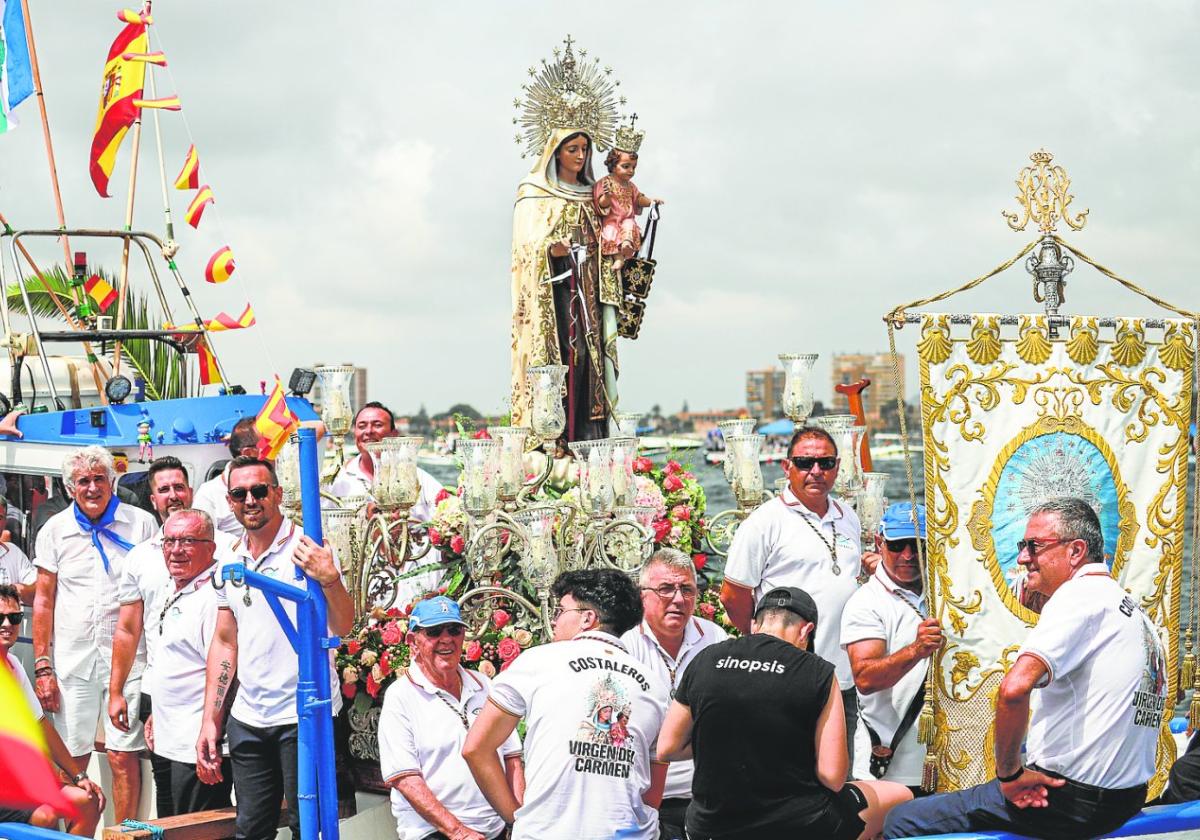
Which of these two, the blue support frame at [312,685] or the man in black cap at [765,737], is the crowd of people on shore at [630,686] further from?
the blue support frame at [312,685]

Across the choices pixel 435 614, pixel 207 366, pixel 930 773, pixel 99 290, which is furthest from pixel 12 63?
pixel 930 773

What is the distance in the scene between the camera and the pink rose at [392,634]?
715 centimetres

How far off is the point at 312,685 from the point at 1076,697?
258cm

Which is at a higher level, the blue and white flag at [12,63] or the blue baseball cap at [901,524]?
the blue and white flag at [12,63]

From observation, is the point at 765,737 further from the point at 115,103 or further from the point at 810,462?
the point at 115,103

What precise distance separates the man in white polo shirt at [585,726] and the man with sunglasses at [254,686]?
4.77 feet

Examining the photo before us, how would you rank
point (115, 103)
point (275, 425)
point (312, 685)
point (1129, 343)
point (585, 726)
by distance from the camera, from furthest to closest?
point (115, 103) < point (275, 425) < point (1129, 343) < point (312, 685) < point (585, 726)

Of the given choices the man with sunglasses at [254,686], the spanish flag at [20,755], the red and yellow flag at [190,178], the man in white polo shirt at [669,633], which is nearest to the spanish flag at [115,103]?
the red and yellow flag at [190,178]

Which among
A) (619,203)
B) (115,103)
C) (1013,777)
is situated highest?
(115,103)

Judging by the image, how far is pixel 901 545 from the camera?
6301 millimetres

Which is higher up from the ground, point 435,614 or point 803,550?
point 803,550

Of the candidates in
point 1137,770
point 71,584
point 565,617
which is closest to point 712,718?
point 565,617

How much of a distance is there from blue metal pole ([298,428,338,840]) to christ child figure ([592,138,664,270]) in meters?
4.04

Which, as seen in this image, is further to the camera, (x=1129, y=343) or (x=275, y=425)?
(x=275, y=425)
